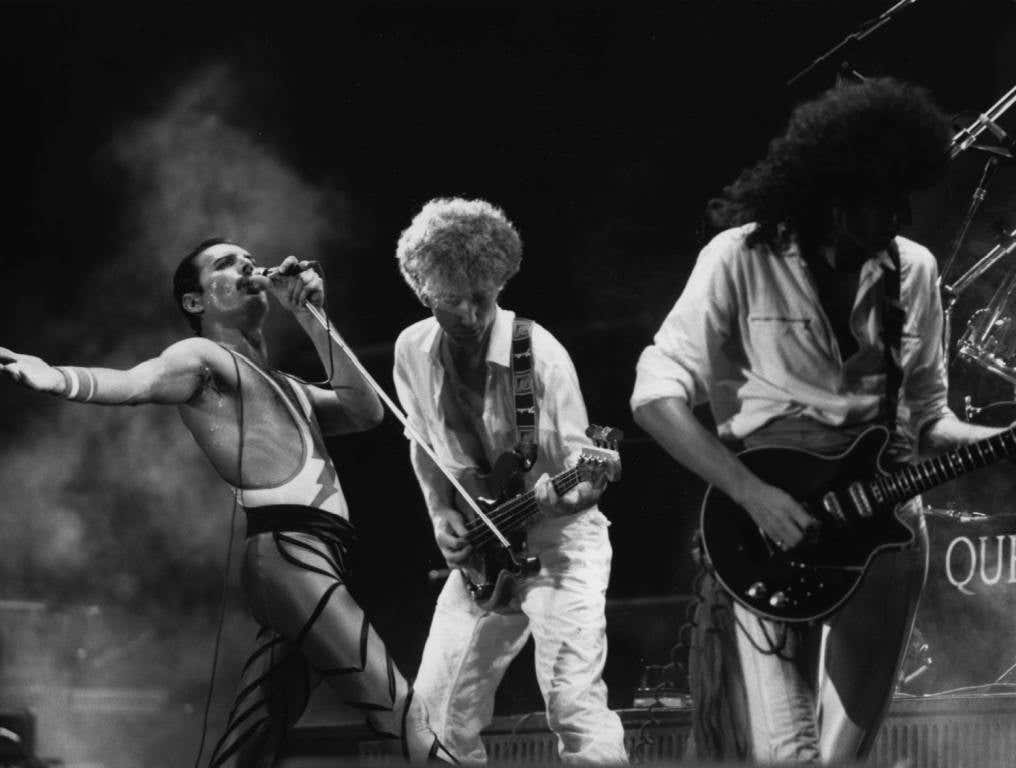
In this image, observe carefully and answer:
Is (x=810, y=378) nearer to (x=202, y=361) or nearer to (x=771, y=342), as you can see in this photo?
(x=771, y=342)

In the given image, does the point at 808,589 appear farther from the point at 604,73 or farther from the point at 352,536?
the point at 604,73

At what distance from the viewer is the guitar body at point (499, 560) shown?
4445 mm

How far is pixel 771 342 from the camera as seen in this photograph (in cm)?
319

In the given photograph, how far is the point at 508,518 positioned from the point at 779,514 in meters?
1.57

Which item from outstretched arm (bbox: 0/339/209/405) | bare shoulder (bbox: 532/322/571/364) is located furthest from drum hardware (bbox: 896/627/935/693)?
outstretched arm (bbox: 0/339/209/405)

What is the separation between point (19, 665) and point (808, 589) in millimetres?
3781

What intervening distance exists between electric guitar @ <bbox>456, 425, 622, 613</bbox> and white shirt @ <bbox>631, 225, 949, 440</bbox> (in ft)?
3.75

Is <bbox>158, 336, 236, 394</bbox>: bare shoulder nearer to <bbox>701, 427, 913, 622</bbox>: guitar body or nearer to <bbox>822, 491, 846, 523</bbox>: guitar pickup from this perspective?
<bbox>701, 427, 913, 622</bbox>: guitar body

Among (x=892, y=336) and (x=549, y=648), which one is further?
(x=549, y=648)

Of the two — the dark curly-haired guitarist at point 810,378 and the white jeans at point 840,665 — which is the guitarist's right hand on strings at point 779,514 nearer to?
the dark curly-haired guitarist at point 810,378

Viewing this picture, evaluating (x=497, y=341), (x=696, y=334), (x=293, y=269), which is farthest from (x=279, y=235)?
(x=696, y=334)

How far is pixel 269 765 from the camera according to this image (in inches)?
167

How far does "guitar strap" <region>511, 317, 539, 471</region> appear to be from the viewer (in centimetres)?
452

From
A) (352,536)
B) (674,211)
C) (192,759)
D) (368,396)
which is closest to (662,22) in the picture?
(674,211)
